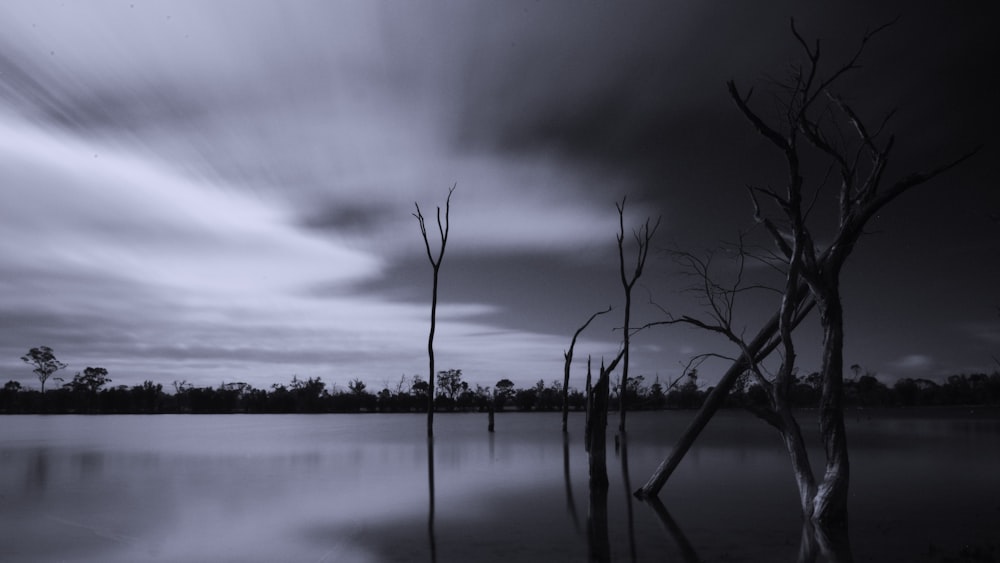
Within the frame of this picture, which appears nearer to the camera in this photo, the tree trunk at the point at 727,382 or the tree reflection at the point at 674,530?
the tree reflection at the point at 674,530

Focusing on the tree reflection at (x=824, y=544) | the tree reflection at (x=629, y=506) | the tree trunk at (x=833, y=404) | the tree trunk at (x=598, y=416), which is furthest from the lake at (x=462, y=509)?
the tree trunk at (x=598, y=416)

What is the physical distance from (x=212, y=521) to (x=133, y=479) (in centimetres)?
871

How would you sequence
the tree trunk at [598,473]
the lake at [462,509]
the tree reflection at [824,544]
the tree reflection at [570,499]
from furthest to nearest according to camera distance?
1. the tree reflection at [570,499]
2. the tree trunk at [598,473]
3. the lake at [462,509]
4. the tree reflection at [824,544]

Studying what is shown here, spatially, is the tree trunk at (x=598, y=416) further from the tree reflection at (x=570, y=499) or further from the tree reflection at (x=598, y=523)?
the tree reflection at (x=570, y=499)

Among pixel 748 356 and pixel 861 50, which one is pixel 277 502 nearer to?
pixel 748 356

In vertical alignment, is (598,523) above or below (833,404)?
below

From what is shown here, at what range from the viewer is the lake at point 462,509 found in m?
9.74

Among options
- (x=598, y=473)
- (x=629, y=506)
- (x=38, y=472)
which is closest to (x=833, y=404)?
(x=629, y=506)

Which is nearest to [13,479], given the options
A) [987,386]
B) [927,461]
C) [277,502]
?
[277,502]

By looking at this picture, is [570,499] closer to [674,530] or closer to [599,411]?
[599,411]

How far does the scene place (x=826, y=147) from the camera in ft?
32.1

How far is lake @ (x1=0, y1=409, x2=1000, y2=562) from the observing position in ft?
32.0

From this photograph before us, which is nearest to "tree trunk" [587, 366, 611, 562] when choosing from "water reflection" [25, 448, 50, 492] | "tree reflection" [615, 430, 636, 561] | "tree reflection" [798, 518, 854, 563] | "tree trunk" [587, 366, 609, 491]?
"tree trunk" [587, 366, 609, 491]

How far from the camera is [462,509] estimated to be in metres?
13.9
